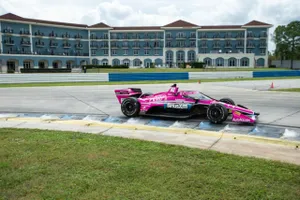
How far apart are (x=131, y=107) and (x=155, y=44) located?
74.5 meters

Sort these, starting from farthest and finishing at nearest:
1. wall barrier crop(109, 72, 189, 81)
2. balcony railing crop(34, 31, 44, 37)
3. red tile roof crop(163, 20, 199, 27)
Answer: red tile roof crop(163, 20, 199, 27) < balcony railing crop(34, 31, 44, 37) < wall barrier crop(109, 72, 189, 81)

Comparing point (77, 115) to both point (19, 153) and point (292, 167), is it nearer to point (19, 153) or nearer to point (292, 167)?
point (19, 153)

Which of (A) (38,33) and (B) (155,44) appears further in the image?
(B) (155,44)

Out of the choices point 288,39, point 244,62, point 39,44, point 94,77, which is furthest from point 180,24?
point 94,77

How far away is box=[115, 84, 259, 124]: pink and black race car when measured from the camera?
354 inches

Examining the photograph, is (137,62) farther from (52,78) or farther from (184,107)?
(184,107)

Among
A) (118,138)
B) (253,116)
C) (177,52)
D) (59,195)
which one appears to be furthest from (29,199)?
(177,52)

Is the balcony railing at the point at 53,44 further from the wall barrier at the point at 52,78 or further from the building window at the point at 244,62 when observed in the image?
the building window at the point at 244,62

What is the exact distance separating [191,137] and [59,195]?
4096 mm

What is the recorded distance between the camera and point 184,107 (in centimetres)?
977

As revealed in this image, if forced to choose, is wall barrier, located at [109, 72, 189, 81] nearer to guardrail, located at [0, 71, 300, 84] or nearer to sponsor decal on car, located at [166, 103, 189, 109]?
guardrail, located at [0, 71, 300, 84]

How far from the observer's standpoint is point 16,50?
71375 millimetres

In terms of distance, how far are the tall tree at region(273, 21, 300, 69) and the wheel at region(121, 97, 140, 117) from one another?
80.6 meters

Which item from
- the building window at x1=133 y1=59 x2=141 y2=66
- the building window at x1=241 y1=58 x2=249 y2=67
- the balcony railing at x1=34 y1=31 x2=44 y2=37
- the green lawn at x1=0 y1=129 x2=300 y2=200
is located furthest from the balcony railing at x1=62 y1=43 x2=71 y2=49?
the green lawn at x1=0 y1=129 x2=300 y2=200
